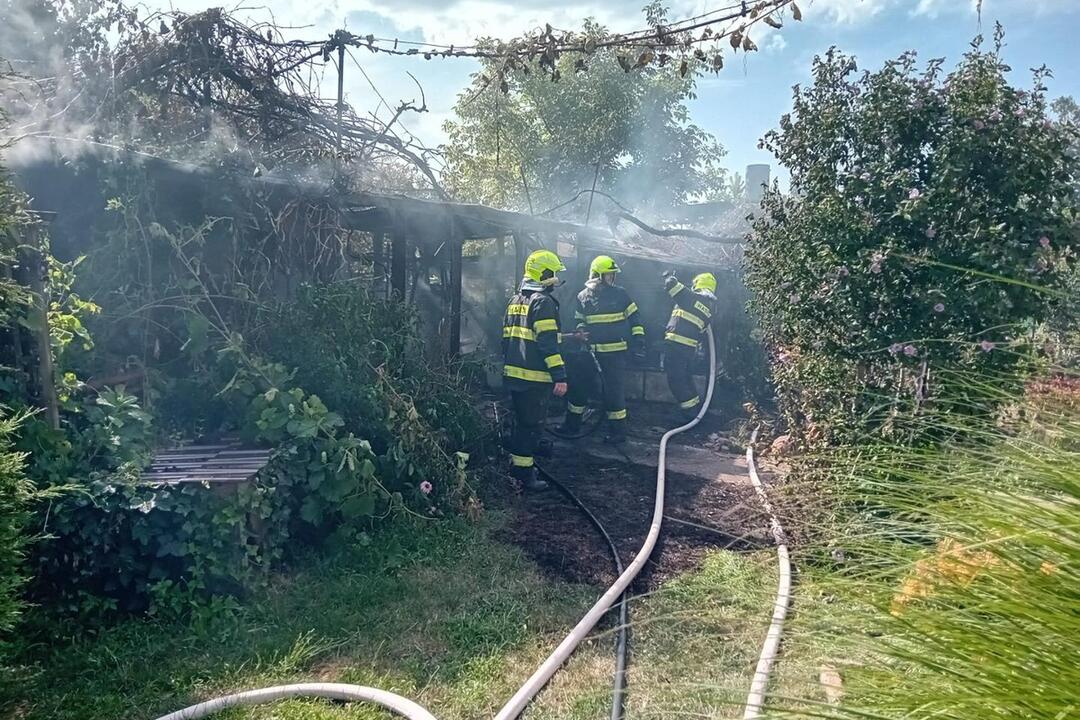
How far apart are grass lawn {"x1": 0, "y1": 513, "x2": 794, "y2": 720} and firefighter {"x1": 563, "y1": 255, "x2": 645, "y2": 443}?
408 cm

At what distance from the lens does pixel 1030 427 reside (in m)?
2.22

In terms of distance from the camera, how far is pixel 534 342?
7.12m

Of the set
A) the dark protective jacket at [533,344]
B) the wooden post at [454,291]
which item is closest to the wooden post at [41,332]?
the dark protective jacket at [533,344]

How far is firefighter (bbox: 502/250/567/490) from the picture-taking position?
7102 mm

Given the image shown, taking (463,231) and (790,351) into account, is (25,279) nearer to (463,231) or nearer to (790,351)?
(463,231)

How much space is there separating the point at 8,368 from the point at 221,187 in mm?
2275

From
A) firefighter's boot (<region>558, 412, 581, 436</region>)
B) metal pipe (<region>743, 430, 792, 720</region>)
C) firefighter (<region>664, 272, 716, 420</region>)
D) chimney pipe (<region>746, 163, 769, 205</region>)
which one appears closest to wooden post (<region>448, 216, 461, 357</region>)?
firefighter's boot (<region>558, 412, 581, 436</region>)

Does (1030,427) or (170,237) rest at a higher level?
(170,237)

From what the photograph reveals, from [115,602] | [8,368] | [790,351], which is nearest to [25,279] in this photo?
[8,368]

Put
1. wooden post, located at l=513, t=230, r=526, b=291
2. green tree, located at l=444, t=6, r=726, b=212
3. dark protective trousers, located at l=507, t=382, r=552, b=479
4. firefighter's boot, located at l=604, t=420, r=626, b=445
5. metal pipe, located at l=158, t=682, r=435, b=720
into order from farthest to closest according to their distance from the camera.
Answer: green tree, located at l=444, t=6, r=726, b=212 < wooden post, located at l=513, t=230, r=526, b=291 < firefighter's boot, located at l=604, t=420, r=626, b=445 < dark protective trousers, located at l=507, t=382, r=552, b=479 < metal pipe, located at l=158, t=682, r=435, b=720

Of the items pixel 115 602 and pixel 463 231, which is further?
pixel 463 231

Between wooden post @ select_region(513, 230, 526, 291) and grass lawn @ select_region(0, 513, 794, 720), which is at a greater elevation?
wooden post @ select_region(513, 230, 526, 291)

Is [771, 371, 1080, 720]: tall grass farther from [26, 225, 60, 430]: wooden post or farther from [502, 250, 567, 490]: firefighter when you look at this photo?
[502, 250, 567, 490]: firefighter

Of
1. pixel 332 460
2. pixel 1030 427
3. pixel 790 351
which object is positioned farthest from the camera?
pixel 790 351
